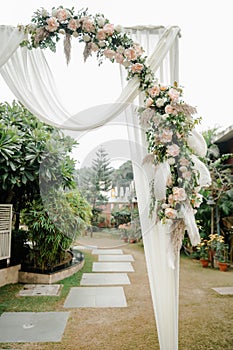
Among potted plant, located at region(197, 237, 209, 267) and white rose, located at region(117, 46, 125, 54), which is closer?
white rose, located at region(117, 46, 125, 54)

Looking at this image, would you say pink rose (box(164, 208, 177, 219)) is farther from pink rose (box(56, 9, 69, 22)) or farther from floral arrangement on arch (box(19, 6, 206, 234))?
pink rose (box(56, 9, 69, 22))

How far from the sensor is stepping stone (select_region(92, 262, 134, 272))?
4230mm

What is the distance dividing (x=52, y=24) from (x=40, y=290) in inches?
109

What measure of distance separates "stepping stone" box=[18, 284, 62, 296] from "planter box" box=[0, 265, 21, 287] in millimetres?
203

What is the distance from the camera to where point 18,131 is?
336 cm

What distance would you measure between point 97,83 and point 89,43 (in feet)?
1.04

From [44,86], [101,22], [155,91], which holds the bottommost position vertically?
[155,91]

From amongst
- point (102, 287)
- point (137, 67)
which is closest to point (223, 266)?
point (102, 287)

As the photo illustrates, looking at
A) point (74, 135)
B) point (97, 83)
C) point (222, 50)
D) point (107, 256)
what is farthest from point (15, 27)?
point (107, 256)

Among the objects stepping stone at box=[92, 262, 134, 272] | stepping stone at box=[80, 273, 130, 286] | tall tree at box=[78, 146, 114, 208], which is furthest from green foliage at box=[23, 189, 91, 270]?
tall tree at box=[78, 146, 114, 208]

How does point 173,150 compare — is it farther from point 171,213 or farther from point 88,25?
point 88,25

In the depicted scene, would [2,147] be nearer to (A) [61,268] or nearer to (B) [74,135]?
(B) [74,135]

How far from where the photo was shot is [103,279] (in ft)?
12.3

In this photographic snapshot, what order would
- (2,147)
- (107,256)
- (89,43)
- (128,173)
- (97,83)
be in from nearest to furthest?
(89,43) → (97,83) → (128,173) → (2,147) → (107,256)
